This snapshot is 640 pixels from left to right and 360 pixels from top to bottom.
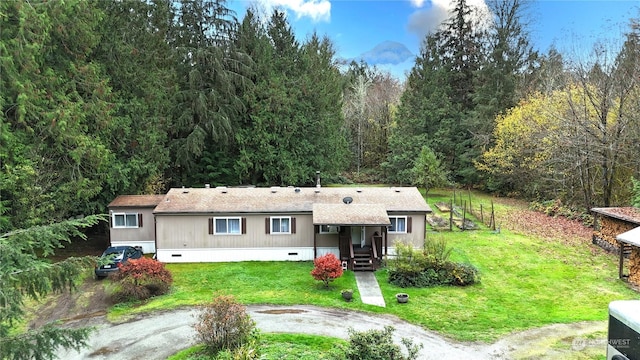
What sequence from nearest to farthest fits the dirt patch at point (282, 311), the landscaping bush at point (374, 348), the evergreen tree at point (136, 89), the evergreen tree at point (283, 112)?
1. the landscaping bush at point (374, 348)
2. the dirt patch at point (282, 311)
3. the evergreen tree at point (136, 89)
4. the evergreen tree at point (283, 112)

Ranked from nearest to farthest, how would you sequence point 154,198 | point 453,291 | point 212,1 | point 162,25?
point 453,291 → point 154,198 → point 162,25 → point 212,1

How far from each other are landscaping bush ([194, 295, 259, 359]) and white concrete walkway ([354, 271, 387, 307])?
17.1 feet

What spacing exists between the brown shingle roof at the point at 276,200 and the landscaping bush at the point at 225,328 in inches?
338

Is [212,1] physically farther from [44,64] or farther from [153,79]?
[44,64]

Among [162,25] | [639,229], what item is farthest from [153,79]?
[639,229]

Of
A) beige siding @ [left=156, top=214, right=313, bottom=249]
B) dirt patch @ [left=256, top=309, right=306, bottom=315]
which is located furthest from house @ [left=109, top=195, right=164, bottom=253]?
dirt patch @ [left=256, top=309, right=306, bottom=315]

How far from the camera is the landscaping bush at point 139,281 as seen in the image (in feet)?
52.9

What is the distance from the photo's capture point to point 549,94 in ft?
106

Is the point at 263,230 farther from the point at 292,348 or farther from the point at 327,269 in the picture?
the point at 292,348

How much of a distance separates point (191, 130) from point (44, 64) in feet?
38.6

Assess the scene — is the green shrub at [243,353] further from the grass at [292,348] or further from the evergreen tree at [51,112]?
the evergreen tree at [51,112]

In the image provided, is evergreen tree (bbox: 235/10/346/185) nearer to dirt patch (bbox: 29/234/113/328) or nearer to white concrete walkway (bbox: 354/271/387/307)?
white concrete walkway (bbox: 354/271/387/307)

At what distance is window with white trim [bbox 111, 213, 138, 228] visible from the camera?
21.6 m

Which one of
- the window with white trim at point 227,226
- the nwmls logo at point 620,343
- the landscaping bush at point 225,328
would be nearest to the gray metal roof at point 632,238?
the nwmls logo at point 620,343
